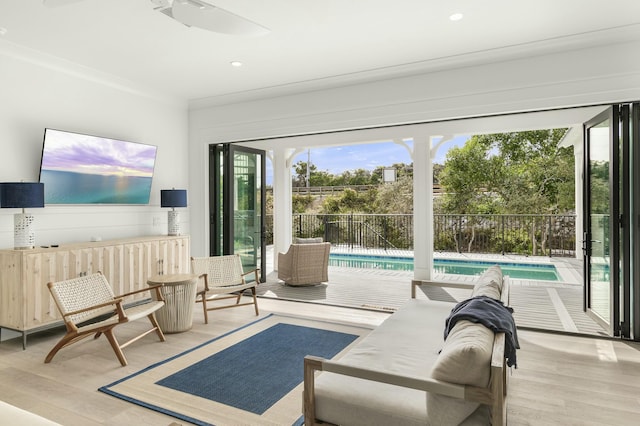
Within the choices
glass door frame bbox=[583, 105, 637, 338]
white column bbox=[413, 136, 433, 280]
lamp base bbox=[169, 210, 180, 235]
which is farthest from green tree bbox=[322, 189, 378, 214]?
glass door frame bbox=[583, 105, 637, 338]

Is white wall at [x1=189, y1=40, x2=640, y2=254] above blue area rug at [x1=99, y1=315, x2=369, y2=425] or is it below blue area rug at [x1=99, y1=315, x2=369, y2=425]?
above

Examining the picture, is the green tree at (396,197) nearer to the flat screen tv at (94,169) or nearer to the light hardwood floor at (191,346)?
the light hardwood floor at (191,346)

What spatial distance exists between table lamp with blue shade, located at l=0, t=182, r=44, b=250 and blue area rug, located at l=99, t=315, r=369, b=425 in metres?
1.86

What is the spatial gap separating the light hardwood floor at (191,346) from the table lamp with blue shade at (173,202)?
1447 mm

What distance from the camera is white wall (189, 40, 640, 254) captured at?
12.5 ft

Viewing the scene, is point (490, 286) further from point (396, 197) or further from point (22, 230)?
point (396, 197)

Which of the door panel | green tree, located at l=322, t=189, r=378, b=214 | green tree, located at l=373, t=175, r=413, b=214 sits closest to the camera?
the door panel

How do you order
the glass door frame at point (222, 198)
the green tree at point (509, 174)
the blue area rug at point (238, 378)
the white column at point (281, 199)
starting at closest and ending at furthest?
the blue area rug at point (238, 378) → the glass door frame at point (222, 198) → the white column at point (281, 199) → the green tree at point (509, 174)

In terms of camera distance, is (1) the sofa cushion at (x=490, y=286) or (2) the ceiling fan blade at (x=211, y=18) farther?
(1) the sofa cushion at (x=490, y=286)

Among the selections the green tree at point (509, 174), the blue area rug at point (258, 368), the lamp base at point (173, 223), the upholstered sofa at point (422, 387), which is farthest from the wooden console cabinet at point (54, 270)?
the green tree at point (509, 174)

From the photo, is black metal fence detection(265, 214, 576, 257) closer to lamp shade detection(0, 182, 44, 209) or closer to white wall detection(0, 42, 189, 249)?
white wall detection(0, 42, 189, 249)

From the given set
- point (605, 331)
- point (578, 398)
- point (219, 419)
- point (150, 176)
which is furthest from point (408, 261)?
point (219, 419)

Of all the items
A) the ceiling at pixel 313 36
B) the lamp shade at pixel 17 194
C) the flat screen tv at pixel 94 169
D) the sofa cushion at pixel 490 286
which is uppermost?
the ceiling at pixel 313 36

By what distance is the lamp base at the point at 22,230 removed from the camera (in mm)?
3783
